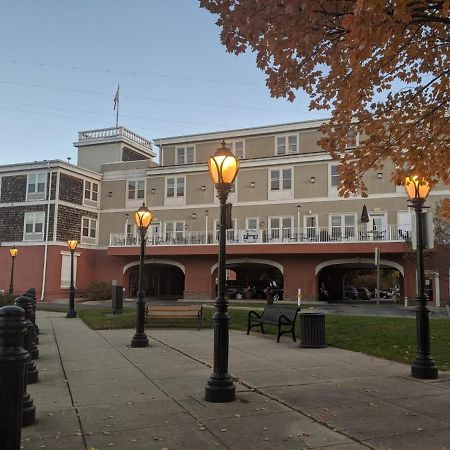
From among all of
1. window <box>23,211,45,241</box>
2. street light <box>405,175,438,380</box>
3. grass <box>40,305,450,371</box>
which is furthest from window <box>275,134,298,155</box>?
street light <box>405,175,438,380</box>

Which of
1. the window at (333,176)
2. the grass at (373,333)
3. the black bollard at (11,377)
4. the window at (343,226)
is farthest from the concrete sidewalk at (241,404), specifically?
the window at (333,176)

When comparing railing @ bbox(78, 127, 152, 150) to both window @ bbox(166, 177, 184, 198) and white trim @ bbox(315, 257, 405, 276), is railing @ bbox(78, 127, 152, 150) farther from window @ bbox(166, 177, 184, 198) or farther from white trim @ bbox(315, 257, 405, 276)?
white trim @ bbox(315, 257, 405, 276)

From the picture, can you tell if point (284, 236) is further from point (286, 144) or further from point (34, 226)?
point (34, 226)

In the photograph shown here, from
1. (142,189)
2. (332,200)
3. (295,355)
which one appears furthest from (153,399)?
(142,189)

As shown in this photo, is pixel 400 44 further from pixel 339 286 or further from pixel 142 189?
pixel 339 286

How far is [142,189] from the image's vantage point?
140 ft

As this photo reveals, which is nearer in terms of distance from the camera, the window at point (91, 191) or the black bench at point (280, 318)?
the black bench at point (280, 318)

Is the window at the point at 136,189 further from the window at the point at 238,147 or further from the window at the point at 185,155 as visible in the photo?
the window at the point at 238,147

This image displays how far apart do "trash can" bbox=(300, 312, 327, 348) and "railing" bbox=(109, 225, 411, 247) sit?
69.7ft

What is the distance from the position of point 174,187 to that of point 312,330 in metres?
31.0

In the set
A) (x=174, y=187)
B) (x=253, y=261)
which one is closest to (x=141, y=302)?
(x=253, y=261)

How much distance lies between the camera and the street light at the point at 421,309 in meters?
8.05

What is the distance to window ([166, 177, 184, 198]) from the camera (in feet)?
136

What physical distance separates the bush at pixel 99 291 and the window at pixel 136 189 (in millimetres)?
8056
